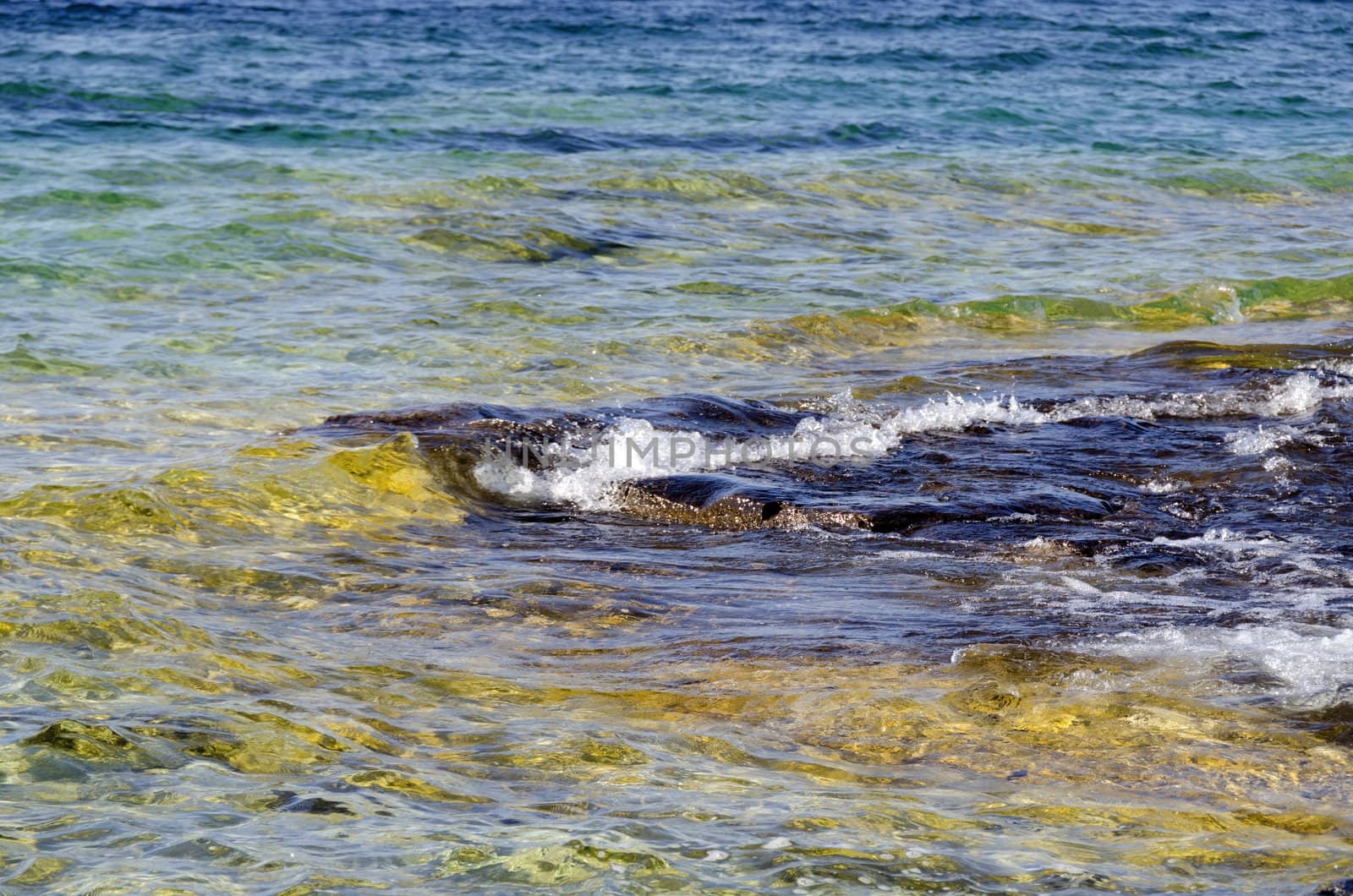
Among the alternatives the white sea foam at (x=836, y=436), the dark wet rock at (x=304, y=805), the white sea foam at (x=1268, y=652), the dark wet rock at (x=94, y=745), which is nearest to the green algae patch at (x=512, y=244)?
the white sea foam at (x=836, y=436)

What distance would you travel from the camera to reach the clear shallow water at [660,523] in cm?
317

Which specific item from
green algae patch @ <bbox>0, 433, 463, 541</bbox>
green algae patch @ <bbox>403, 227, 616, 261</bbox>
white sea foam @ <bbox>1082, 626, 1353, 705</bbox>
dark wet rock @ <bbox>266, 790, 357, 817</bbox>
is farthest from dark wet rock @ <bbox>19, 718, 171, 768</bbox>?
green algae patch @ <bbox>403, 227, 616, 261</bbox>

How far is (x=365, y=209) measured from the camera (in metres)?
12.0

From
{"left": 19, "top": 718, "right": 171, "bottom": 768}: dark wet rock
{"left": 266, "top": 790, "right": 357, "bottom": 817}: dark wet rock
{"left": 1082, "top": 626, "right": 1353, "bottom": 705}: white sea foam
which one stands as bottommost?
{"left": 1082, "top": 626, "right": 1353, "bottom": 705}: white sea foam

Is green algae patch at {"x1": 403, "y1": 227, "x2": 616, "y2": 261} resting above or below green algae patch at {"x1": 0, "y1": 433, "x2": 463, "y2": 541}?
above

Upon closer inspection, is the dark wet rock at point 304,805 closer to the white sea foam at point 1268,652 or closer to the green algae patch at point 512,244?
the white sea foam at point 1268,652

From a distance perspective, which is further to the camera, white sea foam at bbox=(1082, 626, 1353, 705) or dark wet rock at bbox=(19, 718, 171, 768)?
white sea foam at bbox=(1082, 626, 1353, 705)

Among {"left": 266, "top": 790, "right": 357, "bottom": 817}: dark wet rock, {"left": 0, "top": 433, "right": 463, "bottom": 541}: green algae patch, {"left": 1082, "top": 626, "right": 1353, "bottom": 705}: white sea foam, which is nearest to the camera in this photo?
{"left": 266, "top": 790, "right": 357, "bottom": 817}: dark wet rock

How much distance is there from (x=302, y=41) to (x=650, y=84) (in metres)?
5.81

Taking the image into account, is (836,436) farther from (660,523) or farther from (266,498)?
(266,498)

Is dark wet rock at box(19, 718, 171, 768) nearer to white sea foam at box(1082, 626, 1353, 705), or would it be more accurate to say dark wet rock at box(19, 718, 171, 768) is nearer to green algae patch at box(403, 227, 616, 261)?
white sea foam at box(1082, 626, 1353, 705)

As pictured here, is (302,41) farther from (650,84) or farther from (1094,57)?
(1094,57)

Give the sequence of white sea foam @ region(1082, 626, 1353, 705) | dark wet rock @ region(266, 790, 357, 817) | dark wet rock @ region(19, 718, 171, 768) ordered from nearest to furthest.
Result: dark wet rock @ region(266, 790, 357, 817)
dark wet rock @ region(19, 718, 171, 768)
white sea foam @ region(1082, 626, 1353, 705)

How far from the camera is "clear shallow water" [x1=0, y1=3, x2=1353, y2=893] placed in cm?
317
